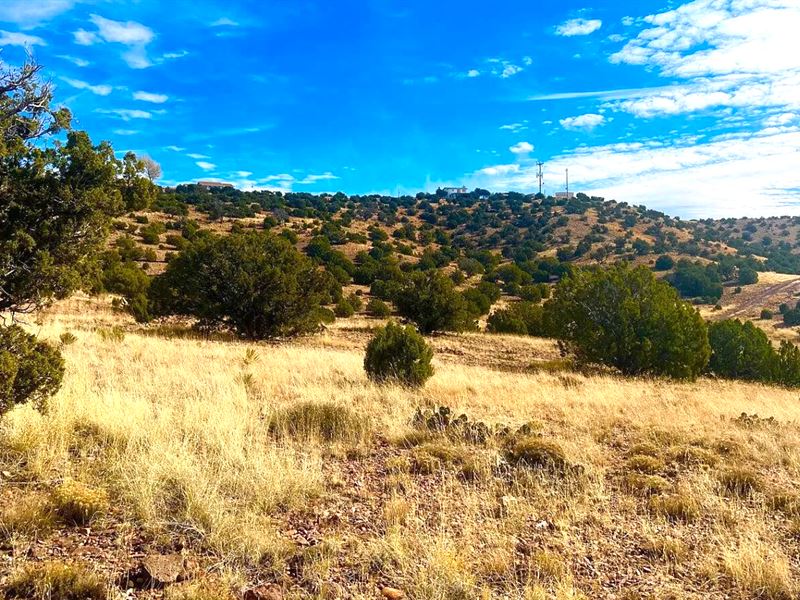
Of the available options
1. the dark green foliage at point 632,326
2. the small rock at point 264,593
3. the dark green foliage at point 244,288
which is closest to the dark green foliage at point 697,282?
the dark green foliage at point 632,326

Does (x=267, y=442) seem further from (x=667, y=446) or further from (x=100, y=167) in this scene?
→ (x=667, y=446)

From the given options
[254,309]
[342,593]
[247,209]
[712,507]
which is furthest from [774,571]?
[247,209]

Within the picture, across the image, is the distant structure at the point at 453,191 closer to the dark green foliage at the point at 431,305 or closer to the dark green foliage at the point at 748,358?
the dark green foliage at the point at 431,305

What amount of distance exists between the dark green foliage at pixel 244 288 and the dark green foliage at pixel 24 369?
14.7 m

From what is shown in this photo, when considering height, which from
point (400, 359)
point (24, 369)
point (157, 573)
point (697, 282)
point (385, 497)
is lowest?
point (385, 497)

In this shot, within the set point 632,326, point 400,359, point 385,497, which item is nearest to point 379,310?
point 632,326

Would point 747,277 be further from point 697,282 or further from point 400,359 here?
point 400,359

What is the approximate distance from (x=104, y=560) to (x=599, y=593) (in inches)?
131

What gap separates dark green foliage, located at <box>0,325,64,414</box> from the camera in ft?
14.7

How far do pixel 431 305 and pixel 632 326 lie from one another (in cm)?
1115

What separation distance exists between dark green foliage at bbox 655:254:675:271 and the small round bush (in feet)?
191

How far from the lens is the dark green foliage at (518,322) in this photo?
33594mm

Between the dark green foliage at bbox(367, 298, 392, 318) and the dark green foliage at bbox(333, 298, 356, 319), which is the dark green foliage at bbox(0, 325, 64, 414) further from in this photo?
the dark green foliage at bbox(333, 298, 356, 319)

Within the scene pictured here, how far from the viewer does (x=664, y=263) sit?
202 feet
